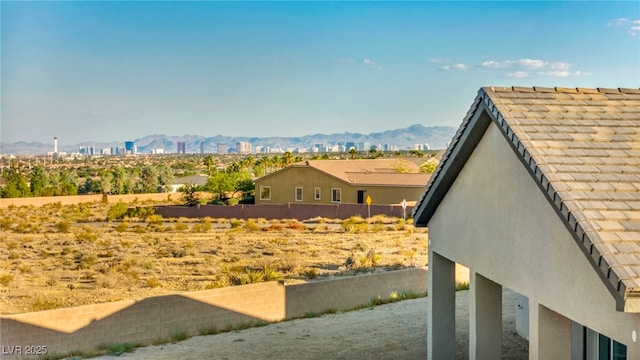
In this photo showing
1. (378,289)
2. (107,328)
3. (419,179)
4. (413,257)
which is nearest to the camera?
(107,328)

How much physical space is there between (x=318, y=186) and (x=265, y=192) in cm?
651

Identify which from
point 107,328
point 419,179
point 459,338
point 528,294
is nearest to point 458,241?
point 528,294

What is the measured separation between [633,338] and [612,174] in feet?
7.72

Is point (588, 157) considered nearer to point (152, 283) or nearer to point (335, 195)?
point (152, 283)

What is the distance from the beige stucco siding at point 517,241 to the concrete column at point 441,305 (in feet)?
1.88

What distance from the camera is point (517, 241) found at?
9859 mm

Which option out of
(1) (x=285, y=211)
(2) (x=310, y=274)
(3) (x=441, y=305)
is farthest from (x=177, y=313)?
(1) (x=285, y=211)

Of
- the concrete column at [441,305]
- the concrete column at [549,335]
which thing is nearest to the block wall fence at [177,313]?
the concrete column at [441,305]

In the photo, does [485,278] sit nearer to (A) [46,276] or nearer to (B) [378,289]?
(B) [378,289]

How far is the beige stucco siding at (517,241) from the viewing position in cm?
768

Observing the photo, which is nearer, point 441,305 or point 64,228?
point 441,305

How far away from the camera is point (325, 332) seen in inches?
802

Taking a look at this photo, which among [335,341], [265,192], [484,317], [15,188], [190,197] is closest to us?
[484,317]

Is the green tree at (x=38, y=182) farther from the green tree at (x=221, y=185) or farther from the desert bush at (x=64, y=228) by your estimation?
the desert bush at (x=64, y=228)
